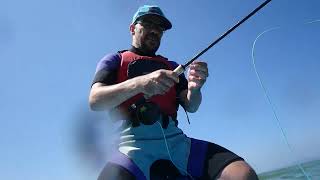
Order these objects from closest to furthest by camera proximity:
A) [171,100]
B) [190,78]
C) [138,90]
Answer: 1. [138,90]
2. [190,78]
3. [171,100]

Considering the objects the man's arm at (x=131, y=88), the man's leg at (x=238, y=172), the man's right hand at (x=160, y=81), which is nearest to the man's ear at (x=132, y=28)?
the man's arm at (x=131, y=88)

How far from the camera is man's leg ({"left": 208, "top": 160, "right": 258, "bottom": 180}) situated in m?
3.43

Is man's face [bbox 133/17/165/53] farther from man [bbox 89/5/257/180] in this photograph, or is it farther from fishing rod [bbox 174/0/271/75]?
fishing rod [bbox 174/0/271/75]

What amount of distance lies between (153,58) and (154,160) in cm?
159

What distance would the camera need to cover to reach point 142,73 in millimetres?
4531

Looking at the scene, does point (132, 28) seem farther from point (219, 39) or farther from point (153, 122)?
point (219, 39)

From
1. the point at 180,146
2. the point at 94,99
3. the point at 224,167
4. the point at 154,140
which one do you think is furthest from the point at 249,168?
the point at 94,99

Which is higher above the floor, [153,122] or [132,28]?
[132,28]

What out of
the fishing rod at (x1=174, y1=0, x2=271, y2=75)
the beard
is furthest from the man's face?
the fishing rod at (x1=174, y1=0, x2=271, y2=75)

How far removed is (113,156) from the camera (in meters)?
3.83

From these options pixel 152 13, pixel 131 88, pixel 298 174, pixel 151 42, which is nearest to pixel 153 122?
pixel 131 88

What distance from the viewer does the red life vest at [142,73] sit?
14.1ft

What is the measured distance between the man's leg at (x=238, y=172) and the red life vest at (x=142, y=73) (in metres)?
1.06

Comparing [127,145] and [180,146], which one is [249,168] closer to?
[180,146]
